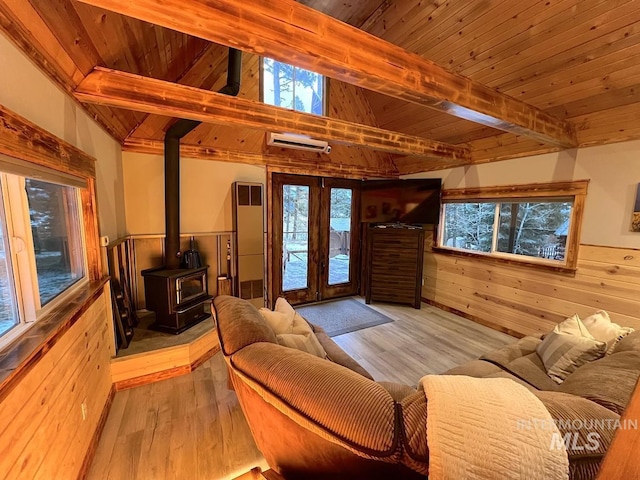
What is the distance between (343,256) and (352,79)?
373 cm

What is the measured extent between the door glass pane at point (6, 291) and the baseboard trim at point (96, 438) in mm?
979

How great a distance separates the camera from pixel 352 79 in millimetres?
1586

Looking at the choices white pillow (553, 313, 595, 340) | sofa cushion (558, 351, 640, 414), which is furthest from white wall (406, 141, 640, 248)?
sofa cushion (558, 351, 640, 414)

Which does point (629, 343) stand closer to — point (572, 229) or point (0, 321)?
point (572, 229)

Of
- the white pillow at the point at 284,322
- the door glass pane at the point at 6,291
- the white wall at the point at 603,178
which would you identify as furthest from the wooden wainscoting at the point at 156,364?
the white wall at the point at 603,178

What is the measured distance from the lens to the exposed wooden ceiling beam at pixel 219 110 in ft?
6.15

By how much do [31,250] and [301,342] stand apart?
1.52 m

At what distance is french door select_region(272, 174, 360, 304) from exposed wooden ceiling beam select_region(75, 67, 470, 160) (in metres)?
1.42

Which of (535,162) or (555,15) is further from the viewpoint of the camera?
(535,162)

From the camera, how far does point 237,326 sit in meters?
1.17

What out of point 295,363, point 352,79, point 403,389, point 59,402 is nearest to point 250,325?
point 295,363

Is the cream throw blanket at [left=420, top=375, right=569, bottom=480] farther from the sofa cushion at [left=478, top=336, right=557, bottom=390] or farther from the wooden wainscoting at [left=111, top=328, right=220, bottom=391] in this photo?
the wooden wainscoting at [left=111, top=328, right=220, bottom=391]

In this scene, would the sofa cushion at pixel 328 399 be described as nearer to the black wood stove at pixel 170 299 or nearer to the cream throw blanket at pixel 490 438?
the cream throw blanket at pixel 490 438

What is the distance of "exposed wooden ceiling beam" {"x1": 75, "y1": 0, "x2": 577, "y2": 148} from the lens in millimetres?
1153
